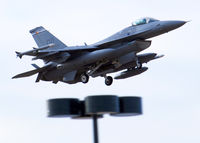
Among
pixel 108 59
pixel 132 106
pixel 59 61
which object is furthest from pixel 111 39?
pixel 132 106

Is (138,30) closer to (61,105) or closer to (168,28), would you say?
(168,28)

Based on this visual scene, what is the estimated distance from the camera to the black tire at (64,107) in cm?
2502

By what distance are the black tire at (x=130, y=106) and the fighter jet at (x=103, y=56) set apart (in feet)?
33.5

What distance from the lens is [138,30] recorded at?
120ft

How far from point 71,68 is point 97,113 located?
13.8m

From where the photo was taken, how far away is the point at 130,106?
25625mm

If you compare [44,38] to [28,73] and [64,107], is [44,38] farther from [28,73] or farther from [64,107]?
[64,107]

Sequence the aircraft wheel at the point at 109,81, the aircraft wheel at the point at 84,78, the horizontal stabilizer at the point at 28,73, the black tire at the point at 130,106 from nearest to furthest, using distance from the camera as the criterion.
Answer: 1. the black tire at the point at 130,106
2. the aircraft wheel at the point at 84,78
3. the aircraft wheel at the point at 109,81
4. the horizontal stabilizer at the point at 28,73

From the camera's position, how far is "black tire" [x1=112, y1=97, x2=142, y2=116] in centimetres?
2547

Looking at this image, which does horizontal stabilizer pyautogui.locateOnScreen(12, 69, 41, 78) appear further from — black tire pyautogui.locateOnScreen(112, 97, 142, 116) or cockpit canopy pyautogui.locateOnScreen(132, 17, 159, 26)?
black tire pyautogui.locateOnScreen(112, 97, 142, 116)

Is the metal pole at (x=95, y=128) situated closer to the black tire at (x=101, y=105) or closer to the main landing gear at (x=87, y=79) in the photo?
the black tire at (x=101, y=105)

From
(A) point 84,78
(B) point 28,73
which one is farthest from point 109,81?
(B) point 28,73

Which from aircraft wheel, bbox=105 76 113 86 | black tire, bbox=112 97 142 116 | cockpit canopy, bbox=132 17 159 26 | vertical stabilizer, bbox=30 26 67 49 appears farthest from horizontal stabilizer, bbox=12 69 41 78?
black tire, bbox=112 97 142 116

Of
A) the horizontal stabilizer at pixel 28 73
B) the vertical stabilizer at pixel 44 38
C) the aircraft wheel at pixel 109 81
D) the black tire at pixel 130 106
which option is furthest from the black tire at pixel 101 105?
the vertical stabilizer at pixel 44 38
